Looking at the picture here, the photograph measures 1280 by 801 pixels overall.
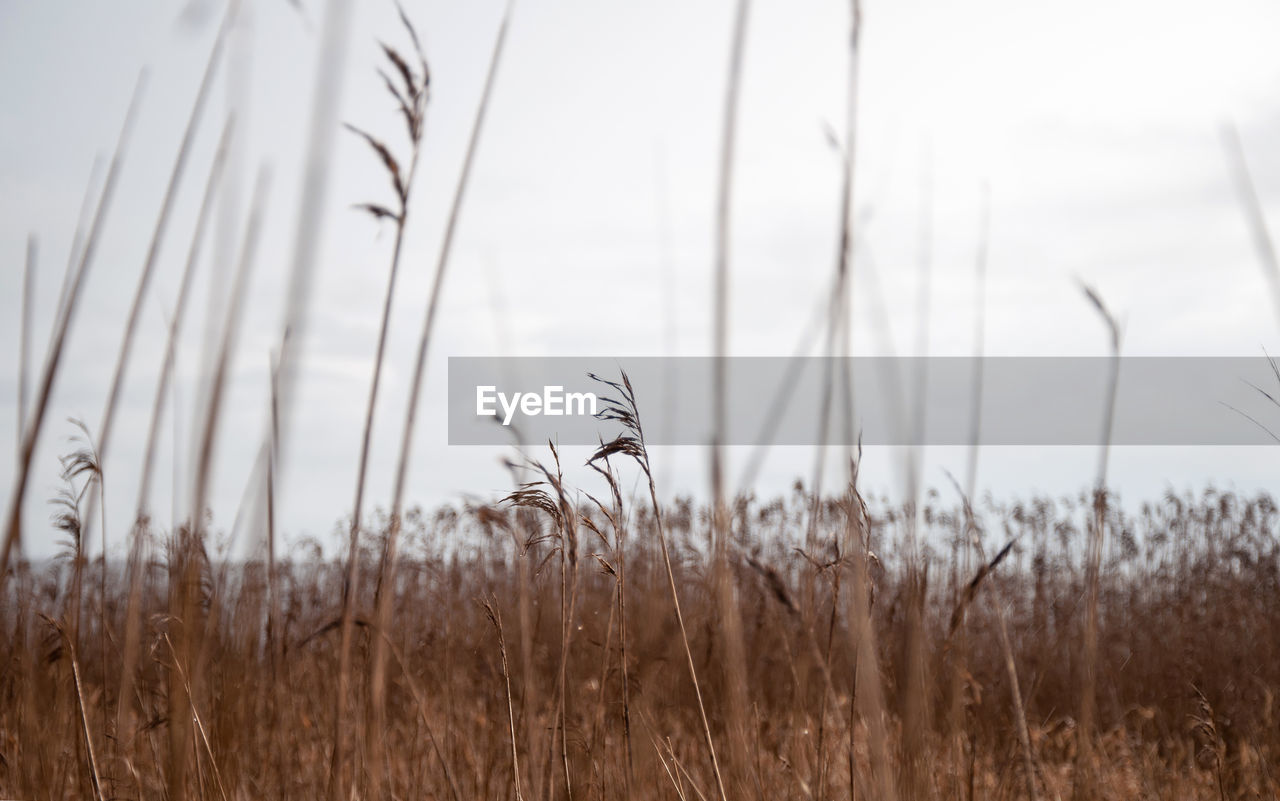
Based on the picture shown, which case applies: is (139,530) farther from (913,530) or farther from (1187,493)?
(1187,493)

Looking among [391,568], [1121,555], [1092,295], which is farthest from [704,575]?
[1121,555]

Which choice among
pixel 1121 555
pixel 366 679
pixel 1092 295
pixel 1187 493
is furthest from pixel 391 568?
pixel 1187 493

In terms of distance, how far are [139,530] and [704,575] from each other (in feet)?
3.03

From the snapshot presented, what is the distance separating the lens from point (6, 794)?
216cm

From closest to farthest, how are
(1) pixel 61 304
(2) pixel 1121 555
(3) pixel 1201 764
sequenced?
(1) pixel 61 304 → (3) pixel 1201 764 → (2) pixel 1121 555

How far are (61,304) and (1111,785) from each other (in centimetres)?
328

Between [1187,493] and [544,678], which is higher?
[1187,493]

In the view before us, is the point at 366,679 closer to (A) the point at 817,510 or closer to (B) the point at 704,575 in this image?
(B) the point at 704,575

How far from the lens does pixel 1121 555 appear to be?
23.6 ft

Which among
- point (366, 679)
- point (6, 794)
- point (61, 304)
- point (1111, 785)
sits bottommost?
point (1111, 785)

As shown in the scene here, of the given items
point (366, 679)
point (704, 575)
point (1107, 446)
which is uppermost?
point (1107, 446)

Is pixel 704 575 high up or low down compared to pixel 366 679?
up

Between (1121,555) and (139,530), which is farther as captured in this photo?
(1121,555)

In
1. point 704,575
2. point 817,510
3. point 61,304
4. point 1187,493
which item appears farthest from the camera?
point 1187,493
